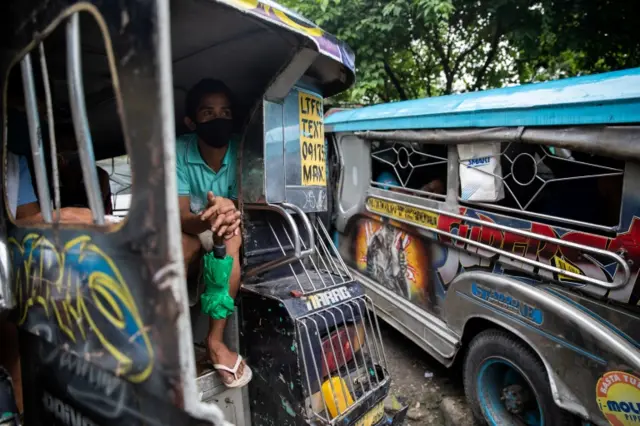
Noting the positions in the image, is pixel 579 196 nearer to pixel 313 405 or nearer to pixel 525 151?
pixel 525 151

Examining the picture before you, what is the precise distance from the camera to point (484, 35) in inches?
322

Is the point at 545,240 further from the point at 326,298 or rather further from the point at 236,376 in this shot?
the point at 236,376

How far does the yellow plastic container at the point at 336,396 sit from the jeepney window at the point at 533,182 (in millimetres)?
1611

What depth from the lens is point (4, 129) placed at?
149cm

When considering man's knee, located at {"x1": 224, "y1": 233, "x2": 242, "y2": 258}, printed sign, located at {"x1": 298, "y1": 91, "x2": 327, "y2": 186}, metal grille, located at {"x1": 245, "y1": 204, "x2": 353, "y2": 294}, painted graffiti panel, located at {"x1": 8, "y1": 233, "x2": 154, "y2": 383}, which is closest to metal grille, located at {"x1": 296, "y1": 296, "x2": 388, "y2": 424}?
metal grille, located at {"x1": 245, "y1": 204, "x2": 353, "y2": 294}

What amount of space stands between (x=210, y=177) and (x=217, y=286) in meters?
0.77

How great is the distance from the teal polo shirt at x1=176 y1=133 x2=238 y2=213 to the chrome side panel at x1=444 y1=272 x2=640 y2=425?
6.12 ft

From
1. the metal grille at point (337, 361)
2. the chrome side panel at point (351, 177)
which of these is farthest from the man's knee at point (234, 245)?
the chrome side panel at point (351, 177)

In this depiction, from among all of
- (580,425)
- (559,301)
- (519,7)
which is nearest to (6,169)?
(559,301)

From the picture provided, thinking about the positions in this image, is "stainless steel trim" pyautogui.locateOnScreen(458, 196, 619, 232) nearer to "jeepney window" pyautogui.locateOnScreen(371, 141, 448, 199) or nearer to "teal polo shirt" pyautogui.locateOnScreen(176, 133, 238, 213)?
"jeepney window" pyautogui.locateOnScreen(371, 141, 448, 199)

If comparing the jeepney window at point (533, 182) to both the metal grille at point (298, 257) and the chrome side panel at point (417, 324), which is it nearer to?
the chrome side panel at point (417, 324)

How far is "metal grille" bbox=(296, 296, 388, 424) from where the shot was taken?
1.81 meters

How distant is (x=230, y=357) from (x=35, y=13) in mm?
1427

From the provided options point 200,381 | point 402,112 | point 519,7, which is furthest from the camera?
point 519,7
